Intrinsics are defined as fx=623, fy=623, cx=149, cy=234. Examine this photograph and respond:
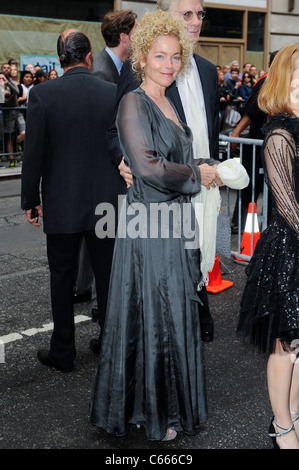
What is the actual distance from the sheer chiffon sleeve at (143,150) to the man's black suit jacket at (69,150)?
876 mm

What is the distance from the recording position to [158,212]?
122 inches

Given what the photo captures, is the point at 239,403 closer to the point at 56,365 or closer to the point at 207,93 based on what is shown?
the point at 56,365

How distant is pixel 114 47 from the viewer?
5055mm

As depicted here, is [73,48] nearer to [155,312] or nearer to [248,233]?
[155,312]

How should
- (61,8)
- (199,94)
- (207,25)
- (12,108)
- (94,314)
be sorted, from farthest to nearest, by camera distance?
(207,25) → (61,8) → (12,108) → (94,314) → (199,94)

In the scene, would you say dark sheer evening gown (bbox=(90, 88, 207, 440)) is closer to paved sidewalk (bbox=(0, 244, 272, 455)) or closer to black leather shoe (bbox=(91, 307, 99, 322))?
paved sidewalk (bbox=(0, 244, 272, 455))

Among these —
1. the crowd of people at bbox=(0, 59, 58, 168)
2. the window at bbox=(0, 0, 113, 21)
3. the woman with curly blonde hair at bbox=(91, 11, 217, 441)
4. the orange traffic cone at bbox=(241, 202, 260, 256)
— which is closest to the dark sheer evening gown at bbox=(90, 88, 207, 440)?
the woman with curly blonde hair at bbox=(91, 11, 217, 441)

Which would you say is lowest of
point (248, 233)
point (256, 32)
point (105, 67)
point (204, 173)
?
point (248, 233)

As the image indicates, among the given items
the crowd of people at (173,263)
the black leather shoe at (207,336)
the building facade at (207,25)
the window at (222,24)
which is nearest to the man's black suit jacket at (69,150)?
the crowd of people at (173,263)

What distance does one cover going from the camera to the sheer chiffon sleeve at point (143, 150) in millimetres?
2926

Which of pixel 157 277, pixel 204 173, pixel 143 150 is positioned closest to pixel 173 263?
pixel 157 277

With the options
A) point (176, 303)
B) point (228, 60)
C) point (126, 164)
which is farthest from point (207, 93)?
point (228, 60)

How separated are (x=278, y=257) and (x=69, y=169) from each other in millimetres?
1520

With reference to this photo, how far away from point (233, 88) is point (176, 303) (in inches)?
586
